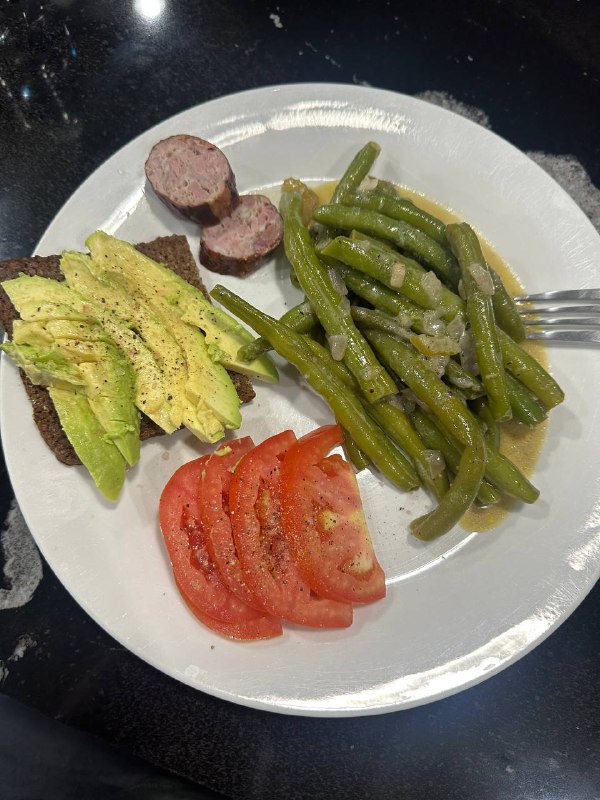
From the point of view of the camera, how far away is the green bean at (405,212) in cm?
276

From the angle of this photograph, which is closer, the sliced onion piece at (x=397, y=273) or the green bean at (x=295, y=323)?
the sliced onion piece at (x=397, y=273)

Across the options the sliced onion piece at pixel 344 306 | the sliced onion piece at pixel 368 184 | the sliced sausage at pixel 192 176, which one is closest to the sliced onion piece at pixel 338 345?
the sliced onion piece at pixel 344 306

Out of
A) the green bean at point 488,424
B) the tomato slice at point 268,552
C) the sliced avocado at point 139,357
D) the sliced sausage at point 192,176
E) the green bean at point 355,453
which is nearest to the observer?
the tomato slice at point 268,552

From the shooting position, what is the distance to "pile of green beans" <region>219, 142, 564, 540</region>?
2551 mm

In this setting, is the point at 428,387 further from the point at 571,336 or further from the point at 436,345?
the point at 571,336

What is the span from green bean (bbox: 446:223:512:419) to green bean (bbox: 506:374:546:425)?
12cm

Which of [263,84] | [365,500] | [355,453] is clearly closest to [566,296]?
[355,453]

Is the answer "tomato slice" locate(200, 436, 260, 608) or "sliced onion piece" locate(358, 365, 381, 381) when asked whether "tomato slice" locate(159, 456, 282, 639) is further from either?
"sliced onion piece" locate(358, 365, 381, 381)

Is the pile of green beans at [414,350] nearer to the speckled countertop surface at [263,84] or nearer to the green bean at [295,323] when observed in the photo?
the green bean at [295,323]

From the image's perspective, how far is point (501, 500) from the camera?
2.80 meters

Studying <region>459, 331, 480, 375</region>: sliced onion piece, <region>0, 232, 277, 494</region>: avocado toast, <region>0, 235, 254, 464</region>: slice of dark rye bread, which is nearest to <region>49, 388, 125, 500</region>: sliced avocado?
<region>0, 232, 277, 494</region>: avocado toast

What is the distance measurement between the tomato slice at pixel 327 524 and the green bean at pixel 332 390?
0.42 feet

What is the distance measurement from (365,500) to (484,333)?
3.18 ft

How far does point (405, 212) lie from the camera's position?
2.77 meters
